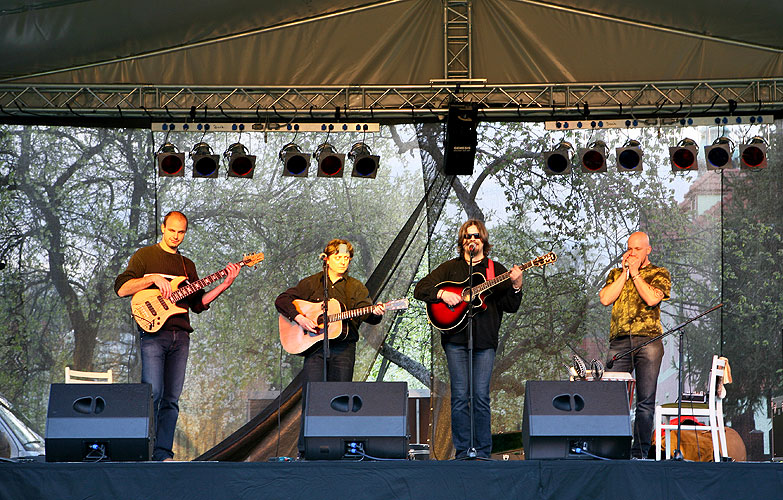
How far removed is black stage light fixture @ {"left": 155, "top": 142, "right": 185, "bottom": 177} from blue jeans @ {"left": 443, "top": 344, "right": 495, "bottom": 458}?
2.92m

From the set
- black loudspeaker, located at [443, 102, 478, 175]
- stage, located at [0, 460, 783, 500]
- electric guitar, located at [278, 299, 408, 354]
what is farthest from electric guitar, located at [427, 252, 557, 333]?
stage, located at [0, 460, 783, 500]

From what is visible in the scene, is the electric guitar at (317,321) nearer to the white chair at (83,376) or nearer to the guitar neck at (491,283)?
the guitar neck at (491,283)

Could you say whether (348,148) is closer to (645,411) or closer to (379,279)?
(379,279)

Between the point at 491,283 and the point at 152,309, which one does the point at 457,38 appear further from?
the point at 152,309

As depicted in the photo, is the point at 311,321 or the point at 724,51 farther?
the point at 724,51

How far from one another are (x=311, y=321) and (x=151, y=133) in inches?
109

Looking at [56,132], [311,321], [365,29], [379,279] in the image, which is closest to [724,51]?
[365,29]

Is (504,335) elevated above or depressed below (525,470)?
above

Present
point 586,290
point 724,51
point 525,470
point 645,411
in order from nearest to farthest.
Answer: point 525,470 < point 645,411 < point 724,51 < point 586,290

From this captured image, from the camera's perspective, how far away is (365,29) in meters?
7.19

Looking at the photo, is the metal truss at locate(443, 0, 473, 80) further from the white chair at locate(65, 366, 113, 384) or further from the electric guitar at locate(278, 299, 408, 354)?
the white chair at locate(65, 366, 113, 384)

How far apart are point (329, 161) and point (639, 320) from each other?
2.80 m

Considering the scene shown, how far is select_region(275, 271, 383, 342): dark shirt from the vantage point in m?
6.16

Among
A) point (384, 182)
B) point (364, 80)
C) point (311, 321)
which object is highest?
point (364, 80)
